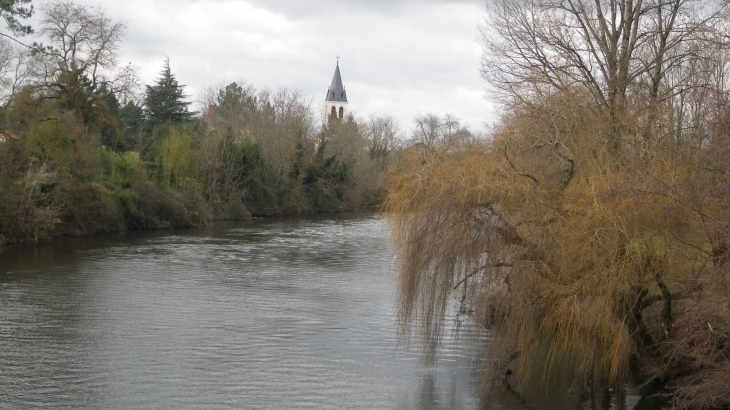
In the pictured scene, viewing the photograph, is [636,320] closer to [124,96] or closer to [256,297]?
[256,297]

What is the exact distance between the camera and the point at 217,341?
17391 millimetres

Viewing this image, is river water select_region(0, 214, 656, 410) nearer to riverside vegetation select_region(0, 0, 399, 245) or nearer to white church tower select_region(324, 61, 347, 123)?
riverside vegetation select_region(0, 0, 399, 245)

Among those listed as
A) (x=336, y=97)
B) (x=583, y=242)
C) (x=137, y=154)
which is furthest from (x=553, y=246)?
(x=336, y=97)

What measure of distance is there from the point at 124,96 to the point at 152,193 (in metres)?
5.81

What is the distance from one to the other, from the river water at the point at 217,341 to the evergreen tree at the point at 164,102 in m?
34.8

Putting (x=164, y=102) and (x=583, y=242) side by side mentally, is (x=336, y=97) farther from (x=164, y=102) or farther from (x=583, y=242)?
(x=583, y=242)

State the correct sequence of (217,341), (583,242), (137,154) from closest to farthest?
(583,242)
(217,341)
(137,154)

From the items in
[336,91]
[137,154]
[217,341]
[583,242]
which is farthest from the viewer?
[336,91]

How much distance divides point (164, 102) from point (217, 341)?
4988 centimetres

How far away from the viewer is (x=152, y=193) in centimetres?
4312

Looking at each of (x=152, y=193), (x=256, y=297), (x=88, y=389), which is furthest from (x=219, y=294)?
(x=152, y=193)

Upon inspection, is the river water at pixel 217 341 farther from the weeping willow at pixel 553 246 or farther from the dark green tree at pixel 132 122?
the dark green tree at pixel 132 122

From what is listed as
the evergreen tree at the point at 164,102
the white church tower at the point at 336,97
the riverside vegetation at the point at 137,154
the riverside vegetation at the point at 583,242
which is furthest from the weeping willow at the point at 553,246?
the white church tower at the point at 336,97

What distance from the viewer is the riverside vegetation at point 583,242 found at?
39.8ft
